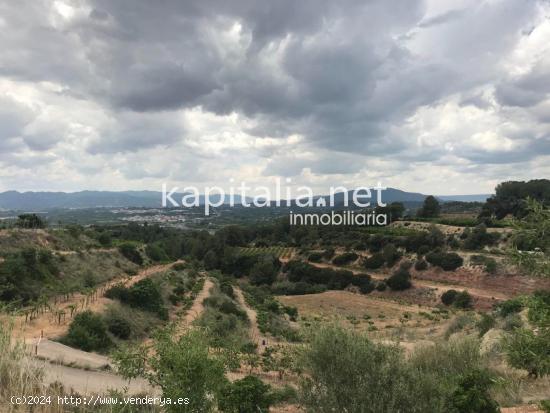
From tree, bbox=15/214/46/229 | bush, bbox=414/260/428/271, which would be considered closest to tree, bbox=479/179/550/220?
bush, bbox=414/260/428/271

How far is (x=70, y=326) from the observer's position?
18.4 m

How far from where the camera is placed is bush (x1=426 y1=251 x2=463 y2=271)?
56.0m

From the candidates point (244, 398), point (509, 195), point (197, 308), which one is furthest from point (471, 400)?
point (509, 195)

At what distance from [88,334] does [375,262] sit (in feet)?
173

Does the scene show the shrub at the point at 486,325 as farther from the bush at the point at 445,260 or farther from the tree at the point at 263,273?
the tree at the point at 263,273

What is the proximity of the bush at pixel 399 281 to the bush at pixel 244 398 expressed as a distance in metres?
48.8

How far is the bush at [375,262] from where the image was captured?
210 feet

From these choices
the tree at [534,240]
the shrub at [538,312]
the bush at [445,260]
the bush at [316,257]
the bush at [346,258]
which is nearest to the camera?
the shrub at [538,312]

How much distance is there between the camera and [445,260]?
56.9 m

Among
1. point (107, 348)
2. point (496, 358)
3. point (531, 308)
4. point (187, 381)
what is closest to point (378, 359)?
point (531, 308)

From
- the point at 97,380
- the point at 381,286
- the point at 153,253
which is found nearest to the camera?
the point at 97,380

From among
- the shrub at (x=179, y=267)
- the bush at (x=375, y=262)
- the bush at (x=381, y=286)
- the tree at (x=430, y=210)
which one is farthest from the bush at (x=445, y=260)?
the shrub at (x=179, y=267)

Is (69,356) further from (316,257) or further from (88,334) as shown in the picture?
(316,257)

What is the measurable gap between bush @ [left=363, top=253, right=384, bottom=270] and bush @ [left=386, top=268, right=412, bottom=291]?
7.07 m
